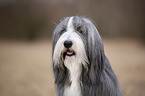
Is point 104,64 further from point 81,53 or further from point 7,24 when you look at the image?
point 7,24

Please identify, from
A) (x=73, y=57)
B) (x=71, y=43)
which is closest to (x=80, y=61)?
(x=73, y=57)

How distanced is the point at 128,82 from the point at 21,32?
46.0ft

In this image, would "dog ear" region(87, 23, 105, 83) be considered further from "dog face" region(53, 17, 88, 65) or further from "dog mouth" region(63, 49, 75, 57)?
"dog mouth" region(63, 49, 75, 57)

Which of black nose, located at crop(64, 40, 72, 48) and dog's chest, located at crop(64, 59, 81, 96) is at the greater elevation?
black nose, located at crop(64, 40, 72, 48)

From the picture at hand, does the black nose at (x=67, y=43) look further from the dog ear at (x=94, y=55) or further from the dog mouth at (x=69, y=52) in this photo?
the dog ear at (x=94, y=55)

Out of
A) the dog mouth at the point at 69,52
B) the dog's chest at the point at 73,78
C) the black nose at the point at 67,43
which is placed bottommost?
the dog's chest at the point at 73,78

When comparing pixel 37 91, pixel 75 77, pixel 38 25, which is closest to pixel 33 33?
pixel 38 25

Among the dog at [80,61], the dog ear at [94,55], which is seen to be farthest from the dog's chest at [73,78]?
the dog ear at [94,55]

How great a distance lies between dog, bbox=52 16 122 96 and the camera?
2385 millimetres

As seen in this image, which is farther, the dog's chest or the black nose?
the dog's chest

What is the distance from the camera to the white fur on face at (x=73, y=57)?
233 centimetres

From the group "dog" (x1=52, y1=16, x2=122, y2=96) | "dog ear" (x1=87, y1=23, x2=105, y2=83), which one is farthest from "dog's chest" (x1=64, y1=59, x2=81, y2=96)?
"dog ear" (x1=87, y1=23, x2=105, y2=83)

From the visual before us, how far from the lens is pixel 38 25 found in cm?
1730

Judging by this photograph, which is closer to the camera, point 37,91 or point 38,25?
point 37,91
